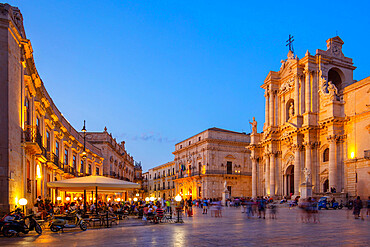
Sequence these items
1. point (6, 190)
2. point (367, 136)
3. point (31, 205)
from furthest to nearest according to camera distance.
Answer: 1. point (367, 136)
2. point (31, 205)
3. point (6, 190)

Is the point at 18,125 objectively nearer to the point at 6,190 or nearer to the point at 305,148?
the point at 6,190

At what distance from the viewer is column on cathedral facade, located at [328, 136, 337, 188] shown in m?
35.5

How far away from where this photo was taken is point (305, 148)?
40.2 meters

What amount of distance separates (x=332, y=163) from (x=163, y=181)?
5979 centimetres

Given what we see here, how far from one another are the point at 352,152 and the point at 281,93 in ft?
44.7

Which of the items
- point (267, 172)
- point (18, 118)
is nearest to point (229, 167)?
point (267, 172)

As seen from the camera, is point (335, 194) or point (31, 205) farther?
point (335, 194)

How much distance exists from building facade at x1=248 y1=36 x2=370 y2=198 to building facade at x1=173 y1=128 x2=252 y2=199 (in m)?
15.4

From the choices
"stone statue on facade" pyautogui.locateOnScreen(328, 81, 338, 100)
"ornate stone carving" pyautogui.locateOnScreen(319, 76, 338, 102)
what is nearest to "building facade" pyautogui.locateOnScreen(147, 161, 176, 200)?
"ornate stone carving" pyautogui.locateOnScreen(319, 76, 338, 102)

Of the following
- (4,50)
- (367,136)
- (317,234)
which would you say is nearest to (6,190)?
(4,50)

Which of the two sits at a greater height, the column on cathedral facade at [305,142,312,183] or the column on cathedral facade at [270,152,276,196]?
the column on cathedral facade at [305,142,312,183]

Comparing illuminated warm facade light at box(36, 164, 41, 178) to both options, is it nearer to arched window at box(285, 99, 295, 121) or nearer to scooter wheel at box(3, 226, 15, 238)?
scooter wheel at box(3, 226, 15, 238)

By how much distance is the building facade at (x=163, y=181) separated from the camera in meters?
85.1

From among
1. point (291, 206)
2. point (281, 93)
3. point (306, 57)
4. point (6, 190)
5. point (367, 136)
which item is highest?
point (306, 57)
